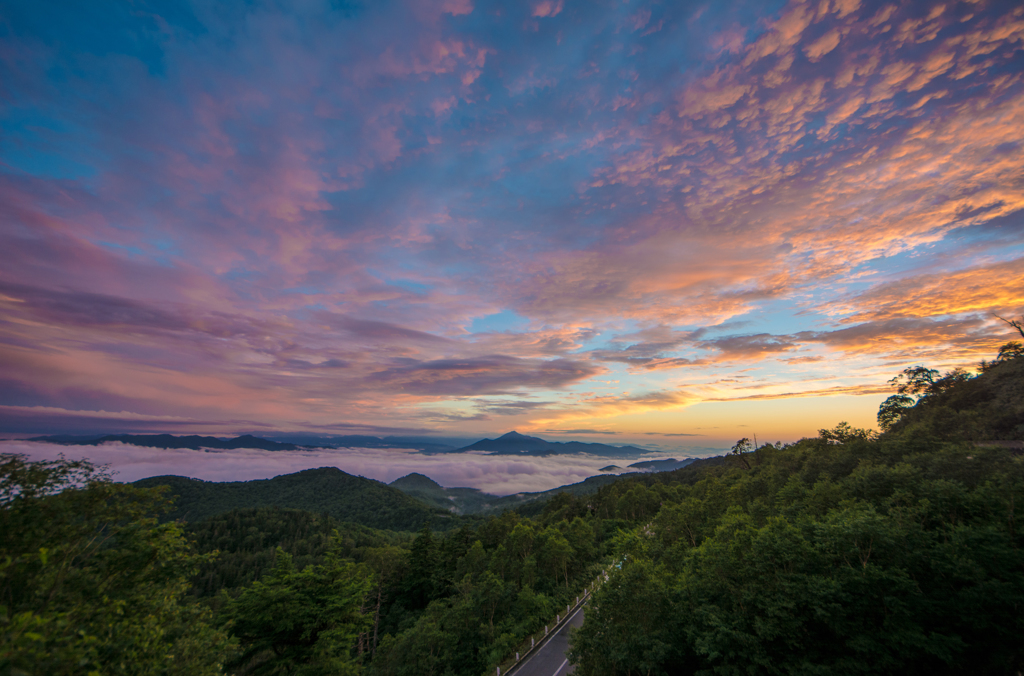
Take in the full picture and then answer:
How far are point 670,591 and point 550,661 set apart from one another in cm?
1067

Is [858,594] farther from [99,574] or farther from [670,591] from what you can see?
[99,574]

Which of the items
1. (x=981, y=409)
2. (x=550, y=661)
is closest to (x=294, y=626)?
(x=550, y=661)

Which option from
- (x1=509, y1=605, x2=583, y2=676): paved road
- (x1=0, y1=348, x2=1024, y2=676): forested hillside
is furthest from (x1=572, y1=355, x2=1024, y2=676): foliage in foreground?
(x1=509, y1=605, x2=583, y2=676): paved road

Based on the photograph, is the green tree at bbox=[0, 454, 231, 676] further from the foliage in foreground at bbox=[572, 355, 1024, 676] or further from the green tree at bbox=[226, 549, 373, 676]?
the foliage in foreground at bbox=[572, 355, 1024, 676]

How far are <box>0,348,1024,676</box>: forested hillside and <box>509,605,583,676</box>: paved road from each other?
295 cm

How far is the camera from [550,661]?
2623 centimetres

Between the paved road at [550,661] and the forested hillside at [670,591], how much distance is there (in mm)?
2952

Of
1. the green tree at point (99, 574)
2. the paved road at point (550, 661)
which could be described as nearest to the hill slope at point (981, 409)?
the paved road at point (550, 661)

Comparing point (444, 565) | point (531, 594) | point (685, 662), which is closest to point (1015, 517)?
point (685, 662)

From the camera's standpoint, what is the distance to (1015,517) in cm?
1953

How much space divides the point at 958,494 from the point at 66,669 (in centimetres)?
4082

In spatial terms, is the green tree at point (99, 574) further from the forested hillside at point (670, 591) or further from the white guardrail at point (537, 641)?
the white guardrail at point (537, 641)

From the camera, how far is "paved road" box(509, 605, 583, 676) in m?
24.7

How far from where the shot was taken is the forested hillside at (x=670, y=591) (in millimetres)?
9594
